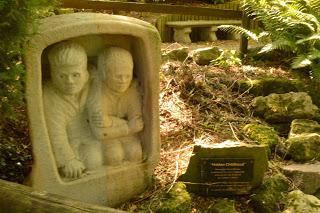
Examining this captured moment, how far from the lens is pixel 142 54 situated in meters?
2.94

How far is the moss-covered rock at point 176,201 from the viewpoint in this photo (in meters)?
2.96

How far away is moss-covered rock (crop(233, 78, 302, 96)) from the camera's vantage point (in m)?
4.61

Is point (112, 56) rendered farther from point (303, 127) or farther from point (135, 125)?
point (303, 127)

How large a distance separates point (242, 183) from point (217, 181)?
7.1 inches

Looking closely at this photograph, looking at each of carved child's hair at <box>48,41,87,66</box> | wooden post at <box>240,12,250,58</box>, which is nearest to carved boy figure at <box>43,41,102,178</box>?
carved child's hair at <box>48,41,87,66</box>

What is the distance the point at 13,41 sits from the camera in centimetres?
234

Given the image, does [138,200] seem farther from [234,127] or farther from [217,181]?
[234,127]

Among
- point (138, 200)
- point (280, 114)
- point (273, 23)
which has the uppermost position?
point (273, 23)

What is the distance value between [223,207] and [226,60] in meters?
2.57

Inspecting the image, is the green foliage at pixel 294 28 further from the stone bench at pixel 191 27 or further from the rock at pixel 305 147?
the stone bench at pixel 191 27

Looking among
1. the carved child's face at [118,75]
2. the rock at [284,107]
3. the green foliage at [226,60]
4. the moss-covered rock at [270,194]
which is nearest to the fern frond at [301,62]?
the rock at [284,107]

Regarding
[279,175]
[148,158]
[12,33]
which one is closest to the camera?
[12,33]

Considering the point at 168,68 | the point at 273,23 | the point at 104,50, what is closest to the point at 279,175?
the point at 104,50

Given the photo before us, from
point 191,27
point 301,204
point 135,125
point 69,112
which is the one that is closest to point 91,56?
point 69,112
